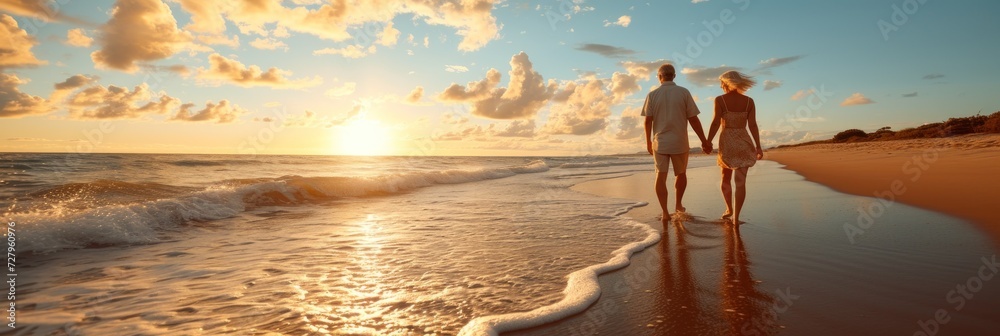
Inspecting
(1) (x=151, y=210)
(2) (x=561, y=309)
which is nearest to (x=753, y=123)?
(2) (x=561, y=309)

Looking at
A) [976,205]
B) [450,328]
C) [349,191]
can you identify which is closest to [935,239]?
[976,205]

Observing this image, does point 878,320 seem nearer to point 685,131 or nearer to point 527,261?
point 527,261

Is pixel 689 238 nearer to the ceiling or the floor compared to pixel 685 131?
nearer to the floor

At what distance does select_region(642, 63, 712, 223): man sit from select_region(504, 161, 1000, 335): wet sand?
1.19 metres

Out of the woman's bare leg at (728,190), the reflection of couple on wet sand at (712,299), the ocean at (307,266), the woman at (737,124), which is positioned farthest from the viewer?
the woman's bare leg at (728,190)

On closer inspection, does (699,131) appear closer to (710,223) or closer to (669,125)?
(669,125)

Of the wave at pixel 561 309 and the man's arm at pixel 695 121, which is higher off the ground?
the man's arm at pixel 695 121

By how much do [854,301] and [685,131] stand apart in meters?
3.96

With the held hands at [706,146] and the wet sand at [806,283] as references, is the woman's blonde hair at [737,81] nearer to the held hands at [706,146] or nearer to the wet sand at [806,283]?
the held hands at [706,146]

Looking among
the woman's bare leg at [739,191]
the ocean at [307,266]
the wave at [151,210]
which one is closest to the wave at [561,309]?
the ocean at [307,266]

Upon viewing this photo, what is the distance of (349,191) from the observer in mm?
11102

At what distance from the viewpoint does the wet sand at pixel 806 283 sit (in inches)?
94.8

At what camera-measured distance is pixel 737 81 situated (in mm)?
5934

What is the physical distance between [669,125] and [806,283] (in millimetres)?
3525
